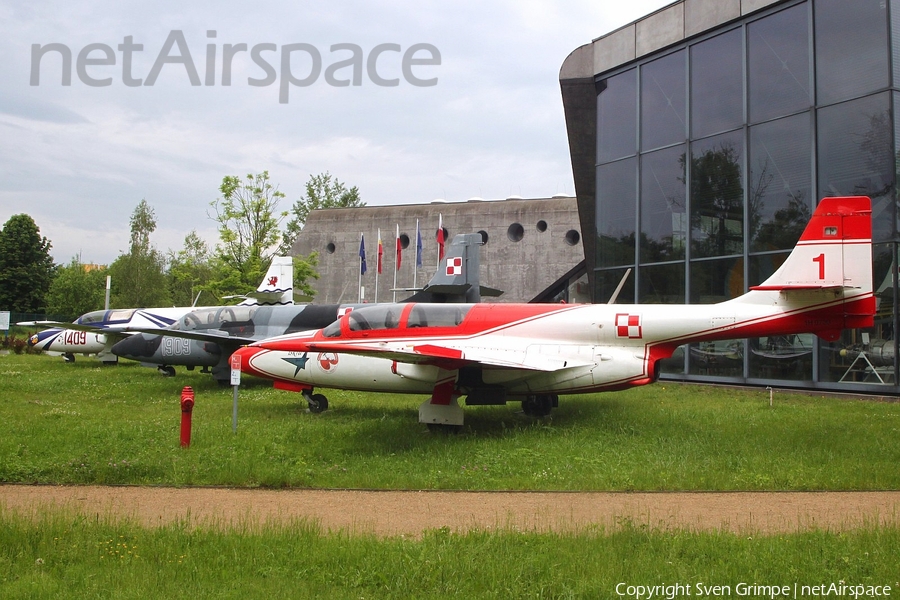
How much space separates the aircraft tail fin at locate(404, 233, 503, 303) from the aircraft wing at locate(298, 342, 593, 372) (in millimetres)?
6585

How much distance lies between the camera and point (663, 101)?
2006cm

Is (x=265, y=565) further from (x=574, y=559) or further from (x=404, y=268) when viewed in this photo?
(x=404, y=268)

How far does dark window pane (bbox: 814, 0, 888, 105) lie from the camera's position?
15.1 metres

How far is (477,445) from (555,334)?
9.10ft

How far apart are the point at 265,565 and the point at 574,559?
235 cm

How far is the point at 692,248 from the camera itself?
19.0 meters

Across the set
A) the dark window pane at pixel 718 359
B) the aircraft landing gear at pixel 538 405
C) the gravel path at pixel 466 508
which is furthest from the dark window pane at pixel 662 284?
the gravel path at pixel 466 508

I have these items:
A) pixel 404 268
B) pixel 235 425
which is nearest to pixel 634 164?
pixel 235 425

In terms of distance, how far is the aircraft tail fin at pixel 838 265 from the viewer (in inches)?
414

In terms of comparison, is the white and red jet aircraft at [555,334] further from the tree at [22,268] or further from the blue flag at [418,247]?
the tree at [22,268]

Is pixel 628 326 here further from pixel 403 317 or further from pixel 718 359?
pixel 718 359

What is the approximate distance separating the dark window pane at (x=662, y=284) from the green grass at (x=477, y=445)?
4272mm

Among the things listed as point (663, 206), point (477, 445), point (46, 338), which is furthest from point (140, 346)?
point (663, 206)

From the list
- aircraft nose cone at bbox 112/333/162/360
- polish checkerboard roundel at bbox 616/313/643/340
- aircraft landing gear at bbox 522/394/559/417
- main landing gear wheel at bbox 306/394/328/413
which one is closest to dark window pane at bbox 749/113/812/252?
polish checkerboard roundel at bbox 616/313/643/340
